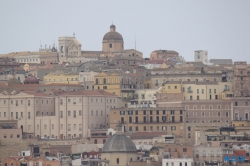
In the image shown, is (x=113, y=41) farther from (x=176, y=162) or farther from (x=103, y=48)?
(x=176, y=162)

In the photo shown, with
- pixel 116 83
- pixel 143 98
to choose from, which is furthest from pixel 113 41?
pixel 143 98

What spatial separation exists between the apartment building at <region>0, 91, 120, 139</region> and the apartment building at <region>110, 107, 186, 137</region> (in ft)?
8.11

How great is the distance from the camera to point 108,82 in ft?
472

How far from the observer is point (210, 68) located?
A: 151 meters

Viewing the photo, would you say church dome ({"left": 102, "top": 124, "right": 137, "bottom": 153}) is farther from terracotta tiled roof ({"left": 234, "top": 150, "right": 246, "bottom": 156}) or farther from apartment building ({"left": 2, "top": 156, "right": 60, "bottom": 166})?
terracotta tiled roof ({"left": 234, "top": 150, "right": 246, "bottom": 156})

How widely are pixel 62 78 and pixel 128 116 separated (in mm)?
22489

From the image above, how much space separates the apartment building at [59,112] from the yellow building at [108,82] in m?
5.05

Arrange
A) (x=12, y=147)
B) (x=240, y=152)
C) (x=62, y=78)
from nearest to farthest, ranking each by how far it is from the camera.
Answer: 1. (x=240, y=152)
2. (x=12, y=147)
3. (x=62, y=78)

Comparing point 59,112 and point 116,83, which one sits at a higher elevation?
point 116,83

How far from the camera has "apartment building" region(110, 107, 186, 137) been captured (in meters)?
132

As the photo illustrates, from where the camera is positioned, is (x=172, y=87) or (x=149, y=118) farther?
(x=172, y=87)

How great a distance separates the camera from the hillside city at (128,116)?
392 feet

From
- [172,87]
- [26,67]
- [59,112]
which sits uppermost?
[26,67]

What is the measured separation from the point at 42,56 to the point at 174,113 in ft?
172
